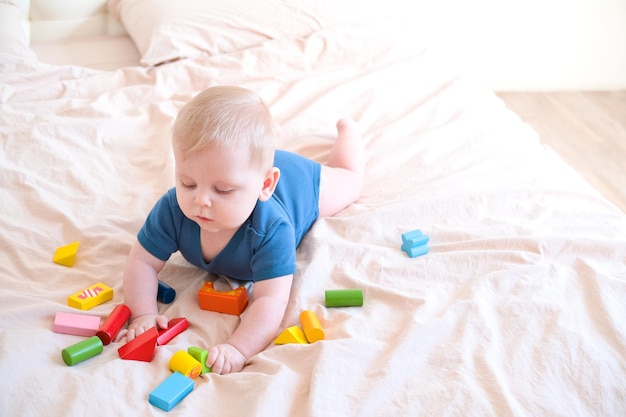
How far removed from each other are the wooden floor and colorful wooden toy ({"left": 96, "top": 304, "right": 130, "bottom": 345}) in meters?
1.79


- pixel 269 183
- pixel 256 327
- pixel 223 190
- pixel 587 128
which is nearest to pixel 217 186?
pixel 223 190

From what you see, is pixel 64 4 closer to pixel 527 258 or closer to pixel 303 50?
pixel 303 50

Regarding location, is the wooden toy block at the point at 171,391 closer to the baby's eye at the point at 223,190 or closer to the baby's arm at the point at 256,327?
the baby's arm at the point at 256,327

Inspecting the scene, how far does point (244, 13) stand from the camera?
233cm

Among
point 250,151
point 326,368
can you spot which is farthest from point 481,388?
point 250,151

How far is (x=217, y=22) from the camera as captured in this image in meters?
2.29

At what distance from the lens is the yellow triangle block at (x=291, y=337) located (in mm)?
1204

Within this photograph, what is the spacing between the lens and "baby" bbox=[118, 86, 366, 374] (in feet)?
3.86

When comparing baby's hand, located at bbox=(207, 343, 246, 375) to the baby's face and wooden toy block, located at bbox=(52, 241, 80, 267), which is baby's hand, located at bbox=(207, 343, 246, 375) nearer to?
the baby's face

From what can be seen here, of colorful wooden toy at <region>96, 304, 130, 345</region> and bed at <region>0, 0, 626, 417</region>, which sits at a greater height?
bed at <region>0, 0, 626, 417</region>

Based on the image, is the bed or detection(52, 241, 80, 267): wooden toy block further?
detection(52, 241, 80, 267): wooden toy block

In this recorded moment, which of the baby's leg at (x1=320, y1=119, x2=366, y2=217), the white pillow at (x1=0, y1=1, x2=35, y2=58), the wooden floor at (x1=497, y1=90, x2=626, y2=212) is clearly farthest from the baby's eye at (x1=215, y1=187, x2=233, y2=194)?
the wooden floor at (x1=497, y1=90, x2=626, y2=212)

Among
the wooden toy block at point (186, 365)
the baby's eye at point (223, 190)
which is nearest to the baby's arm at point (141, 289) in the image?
the wooden toy block at point (186, 365)

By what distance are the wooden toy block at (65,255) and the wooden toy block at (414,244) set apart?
2.19 feet
